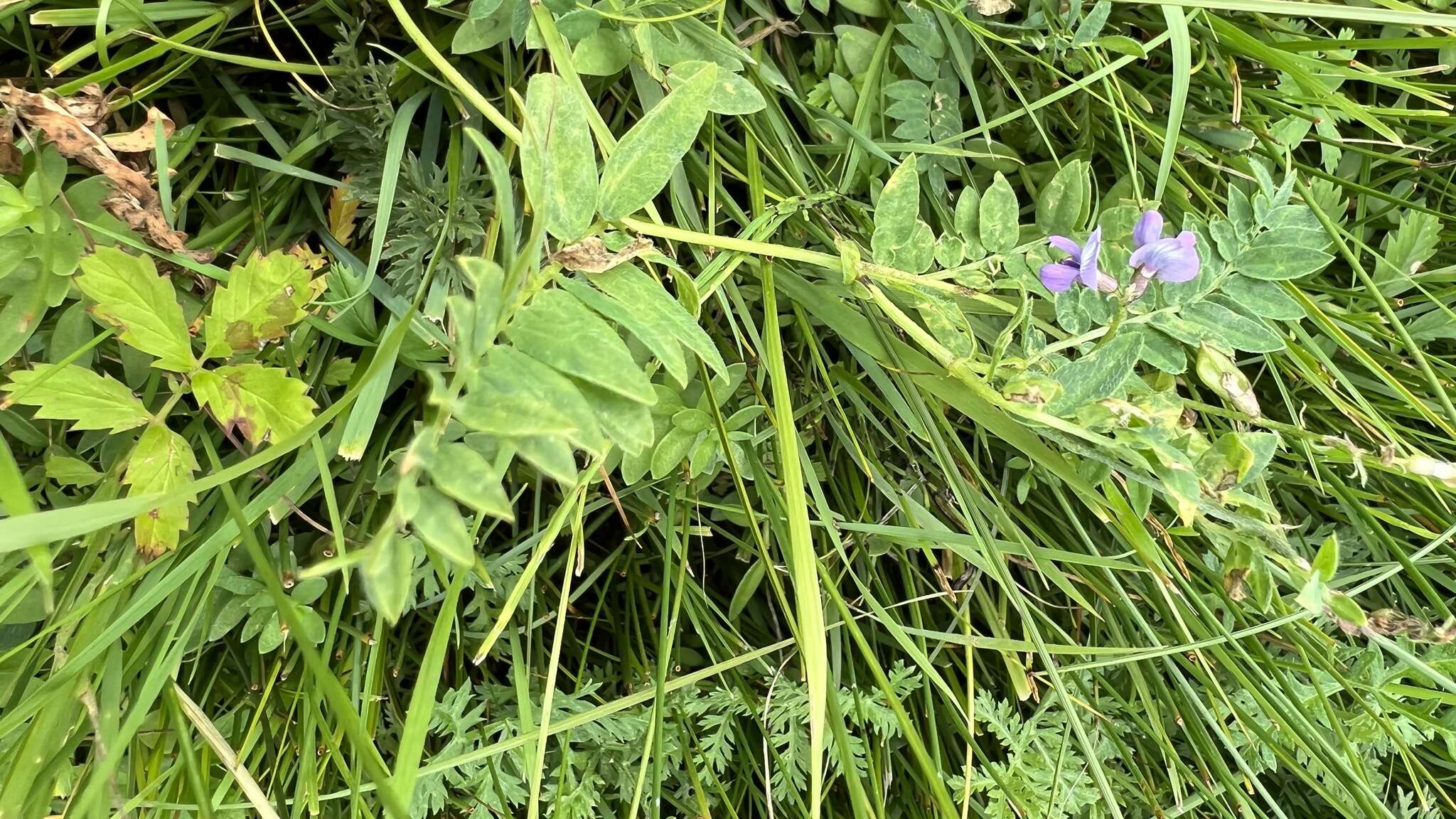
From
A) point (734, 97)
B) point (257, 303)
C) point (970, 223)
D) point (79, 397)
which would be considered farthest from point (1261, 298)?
point (79, 397)

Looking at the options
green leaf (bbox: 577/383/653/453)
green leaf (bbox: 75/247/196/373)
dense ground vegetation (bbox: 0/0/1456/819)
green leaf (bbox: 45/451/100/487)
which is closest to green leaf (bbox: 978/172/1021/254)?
dense ground vegetation (bbox: 0/0/1456/819)

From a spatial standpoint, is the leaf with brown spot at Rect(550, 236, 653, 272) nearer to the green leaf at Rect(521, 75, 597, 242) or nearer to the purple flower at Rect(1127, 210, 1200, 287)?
the green leaf at Rect(521, 75, 597, 242)

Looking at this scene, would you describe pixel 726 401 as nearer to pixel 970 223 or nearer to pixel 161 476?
pixel 970 223

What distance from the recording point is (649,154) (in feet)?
1.87

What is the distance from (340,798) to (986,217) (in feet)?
2.85

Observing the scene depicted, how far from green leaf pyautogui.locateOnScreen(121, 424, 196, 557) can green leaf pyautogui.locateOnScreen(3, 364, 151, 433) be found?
0.07 ft

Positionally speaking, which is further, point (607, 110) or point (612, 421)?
point (607, 110)

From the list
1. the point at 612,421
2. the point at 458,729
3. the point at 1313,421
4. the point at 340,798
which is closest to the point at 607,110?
the point at 612,421

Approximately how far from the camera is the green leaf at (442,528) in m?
0.39

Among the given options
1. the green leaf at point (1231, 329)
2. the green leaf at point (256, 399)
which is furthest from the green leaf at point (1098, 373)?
the green leaf at point (256, 399)

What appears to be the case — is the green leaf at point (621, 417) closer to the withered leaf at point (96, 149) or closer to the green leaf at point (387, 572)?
the green leaf at point (387, 572)

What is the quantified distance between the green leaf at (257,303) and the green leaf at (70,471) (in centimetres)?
16

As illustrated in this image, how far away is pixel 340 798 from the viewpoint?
896 millimetres

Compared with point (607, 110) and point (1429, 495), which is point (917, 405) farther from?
point (1429, 495)
